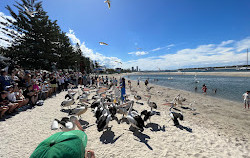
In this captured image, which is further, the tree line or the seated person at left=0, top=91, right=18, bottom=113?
the tree line

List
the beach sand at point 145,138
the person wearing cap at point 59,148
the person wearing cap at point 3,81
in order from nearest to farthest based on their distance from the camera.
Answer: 1. the person wearing cap at point 59,148
2. the beach sand at point 145,138
3. the person wearing cap at point 3,81

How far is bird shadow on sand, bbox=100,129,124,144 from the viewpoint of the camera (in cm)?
468

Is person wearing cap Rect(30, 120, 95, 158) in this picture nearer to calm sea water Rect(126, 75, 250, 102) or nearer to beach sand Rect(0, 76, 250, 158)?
beach sand Rect(0, 76, 250, 158)

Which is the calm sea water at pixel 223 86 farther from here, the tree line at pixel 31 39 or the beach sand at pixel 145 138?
the tree line at pixel 31 39

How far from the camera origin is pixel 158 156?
3.90m

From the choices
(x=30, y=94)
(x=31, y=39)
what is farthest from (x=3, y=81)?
(x=31, y=39)

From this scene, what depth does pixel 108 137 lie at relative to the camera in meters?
4.96

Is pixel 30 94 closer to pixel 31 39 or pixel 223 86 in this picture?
pixel 31 39

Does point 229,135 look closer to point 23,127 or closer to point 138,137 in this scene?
point 138,137

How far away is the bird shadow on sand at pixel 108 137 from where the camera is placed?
15.3ft

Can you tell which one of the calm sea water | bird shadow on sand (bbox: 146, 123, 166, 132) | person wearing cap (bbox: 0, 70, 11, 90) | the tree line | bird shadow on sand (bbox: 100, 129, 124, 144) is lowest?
the calm sea water

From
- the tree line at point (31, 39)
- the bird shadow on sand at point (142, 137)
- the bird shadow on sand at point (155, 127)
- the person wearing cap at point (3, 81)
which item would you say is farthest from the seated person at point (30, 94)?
the tree line at point (31, 39)

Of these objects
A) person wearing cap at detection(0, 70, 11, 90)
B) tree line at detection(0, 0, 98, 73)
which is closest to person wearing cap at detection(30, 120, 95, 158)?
person wearing cap at detection(0, 70, 11, 90)

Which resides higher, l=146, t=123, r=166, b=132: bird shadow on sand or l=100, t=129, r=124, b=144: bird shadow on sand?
l=100, t=129, r=124, b=144: bird shadow on sand
